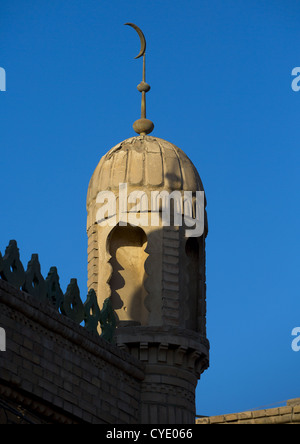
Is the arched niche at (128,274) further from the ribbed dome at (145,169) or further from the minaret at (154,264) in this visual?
the ribbed dome at (145,169)

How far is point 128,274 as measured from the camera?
29844mm

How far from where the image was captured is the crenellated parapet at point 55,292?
23266mm

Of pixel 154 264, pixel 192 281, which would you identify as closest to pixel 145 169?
pixel 154 264

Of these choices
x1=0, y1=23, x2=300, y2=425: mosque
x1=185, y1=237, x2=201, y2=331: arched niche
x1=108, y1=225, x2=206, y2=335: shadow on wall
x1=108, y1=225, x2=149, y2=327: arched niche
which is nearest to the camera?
x1=0, y1=23, x2=300, y2=425: mosque

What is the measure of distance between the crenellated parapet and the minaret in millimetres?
1210

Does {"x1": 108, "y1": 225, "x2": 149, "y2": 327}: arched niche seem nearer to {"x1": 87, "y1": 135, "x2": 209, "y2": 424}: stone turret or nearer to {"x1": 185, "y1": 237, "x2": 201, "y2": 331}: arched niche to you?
{"x1": 87, "y1": 135, "x2": 209, "y2": 424}: stone turret

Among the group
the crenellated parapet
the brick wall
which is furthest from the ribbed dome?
the brick wall

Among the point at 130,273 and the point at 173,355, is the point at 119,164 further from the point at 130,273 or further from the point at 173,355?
the point at 173,355

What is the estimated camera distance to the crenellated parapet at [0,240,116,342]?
2327 cm

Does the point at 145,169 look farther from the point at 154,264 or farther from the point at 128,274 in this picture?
the point at 128,274

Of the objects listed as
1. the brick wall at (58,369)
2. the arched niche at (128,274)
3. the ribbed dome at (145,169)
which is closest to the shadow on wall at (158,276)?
the arched niche at (128,274)

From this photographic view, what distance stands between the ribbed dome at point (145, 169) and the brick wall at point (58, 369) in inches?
196

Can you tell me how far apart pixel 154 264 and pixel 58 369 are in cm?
587
